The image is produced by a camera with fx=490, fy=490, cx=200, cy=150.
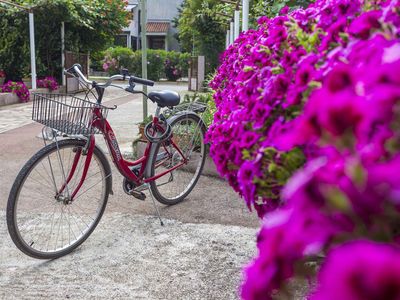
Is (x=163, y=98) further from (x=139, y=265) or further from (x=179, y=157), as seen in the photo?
(x=139, y=265)

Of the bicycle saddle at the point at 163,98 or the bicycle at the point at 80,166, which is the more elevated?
the bicycle saddle at the point at 163,98

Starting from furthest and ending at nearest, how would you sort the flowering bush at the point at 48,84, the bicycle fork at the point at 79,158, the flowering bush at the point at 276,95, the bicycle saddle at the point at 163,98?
the flowering bush at the point at 48,84, the bicycle saddle at the point at 163,98, the bicycle fork at the point at 79,158, the flowering bush at the point at 276,95

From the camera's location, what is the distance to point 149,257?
267 cm

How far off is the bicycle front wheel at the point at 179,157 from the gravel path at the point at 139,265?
0.41m

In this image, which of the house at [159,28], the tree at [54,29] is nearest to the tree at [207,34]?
the tree at [54,29]

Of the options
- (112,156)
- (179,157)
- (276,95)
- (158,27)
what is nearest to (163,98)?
(112,156)

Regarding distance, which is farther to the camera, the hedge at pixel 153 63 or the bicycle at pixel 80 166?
the hedge at pixel 153 63

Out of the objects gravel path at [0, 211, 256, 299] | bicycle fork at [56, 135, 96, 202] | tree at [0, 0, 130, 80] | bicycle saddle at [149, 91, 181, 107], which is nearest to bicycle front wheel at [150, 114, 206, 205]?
bicycle saddle at [149, 91, 181, 107]

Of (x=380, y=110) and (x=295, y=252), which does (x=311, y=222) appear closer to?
(x=295, y=252)

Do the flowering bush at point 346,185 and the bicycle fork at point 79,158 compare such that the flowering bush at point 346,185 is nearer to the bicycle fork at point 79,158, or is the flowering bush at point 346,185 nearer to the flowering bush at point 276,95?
the flowering bush at point 276,95

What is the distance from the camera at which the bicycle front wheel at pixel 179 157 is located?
11.1ft

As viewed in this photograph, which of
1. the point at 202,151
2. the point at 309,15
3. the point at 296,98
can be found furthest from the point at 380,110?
the point at 202,151

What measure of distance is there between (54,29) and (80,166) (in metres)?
11.2

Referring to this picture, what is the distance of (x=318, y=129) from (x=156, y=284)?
1.96 meters
